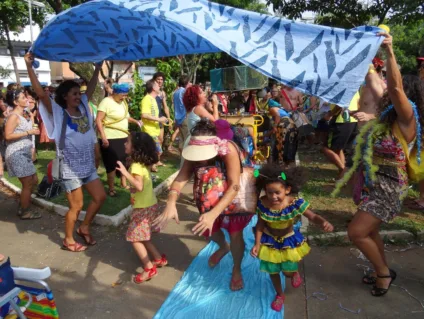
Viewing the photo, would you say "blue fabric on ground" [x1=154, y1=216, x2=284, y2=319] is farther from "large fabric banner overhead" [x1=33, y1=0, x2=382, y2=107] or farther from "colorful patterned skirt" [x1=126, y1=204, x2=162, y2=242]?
"large fabric banner overhead" [x1=33, y1=0, x2=382, y2=107]

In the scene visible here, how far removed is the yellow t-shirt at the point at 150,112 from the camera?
669cm

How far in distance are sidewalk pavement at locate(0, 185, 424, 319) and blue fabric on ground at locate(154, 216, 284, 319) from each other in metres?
0.13

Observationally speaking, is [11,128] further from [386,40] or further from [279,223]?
[386,40]

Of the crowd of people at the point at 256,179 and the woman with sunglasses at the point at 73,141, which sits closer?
the crowd of people at the point at 256,179

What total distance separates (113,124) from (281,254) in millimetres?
3593

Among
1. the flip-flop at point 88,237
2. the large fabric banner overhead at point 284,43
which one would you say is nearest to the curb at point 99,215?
the flip-flop at point 88,237

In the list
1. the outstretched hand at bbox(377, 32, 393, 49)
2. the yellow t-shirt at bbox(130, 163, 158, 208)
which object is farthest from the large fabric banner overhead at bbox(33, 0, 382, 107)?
the yellow t-shirt at bbox(130, 163, 158, 208)

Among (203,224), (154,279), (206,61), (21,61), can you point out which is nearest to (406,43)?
(206,61)

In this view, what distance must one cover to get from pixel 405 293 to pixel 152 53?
3923mm

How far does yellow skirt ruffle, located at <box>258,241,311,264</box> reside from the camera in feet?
10.0

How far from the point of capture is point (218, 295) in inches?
134

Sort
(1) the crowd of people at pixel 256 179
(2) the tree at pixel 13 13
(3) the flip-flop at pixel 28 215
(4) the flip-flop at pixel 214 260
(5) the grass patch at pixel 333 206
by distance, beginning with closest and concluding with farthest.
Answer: (1) the crowd of people at pixel 256 179 < (4) the flip-flop at pixel 214 260 < (5) the grass patch at pixel 333 206 < (3) the flip-flop at pixel 28 215 < (2) the tree at pixel 13 13

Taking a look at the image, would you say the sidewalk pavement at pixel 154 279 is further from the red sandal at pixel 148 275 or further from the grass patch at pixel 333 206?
the grass patch at pixel 333 206

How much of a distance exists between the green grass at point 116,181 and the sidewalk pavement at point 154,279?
59cm
